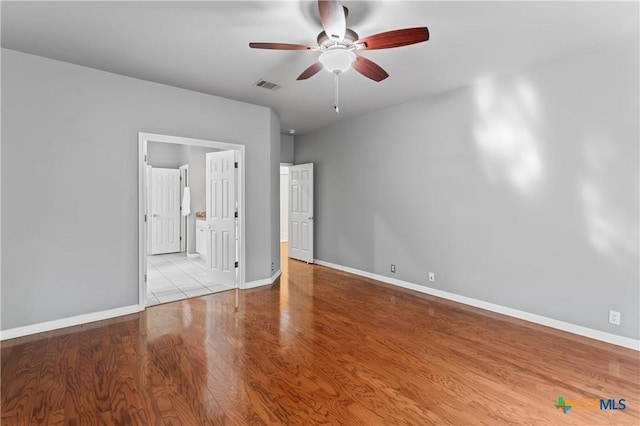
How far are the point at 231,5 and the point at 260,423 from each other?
298cm

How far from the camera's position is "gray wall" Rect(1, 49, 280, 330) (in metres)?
3.16

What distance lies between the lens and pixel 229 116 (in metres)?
4.67

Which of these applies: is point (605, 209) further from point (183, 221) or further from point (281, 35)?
point (183, 221)

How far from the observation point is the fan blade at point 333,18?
2.01 m

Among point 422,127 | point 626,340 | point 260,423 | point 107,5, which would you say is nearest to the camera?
point 260,423

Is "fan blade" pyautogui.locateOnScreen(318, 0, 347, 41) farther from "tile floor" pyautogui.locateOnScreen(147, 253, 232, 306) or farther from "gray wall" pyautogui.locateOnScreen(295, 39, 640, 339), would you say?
"tile floor" pyautogui.locateOnScreen(147, 253, 232, 306)

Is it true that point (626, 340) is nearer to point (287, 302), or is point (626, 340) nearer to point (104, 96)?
point (287, 302)

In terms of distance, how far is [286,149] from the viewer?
7.28 m

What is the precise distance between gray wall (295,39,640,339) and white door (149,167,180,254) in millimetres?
5213

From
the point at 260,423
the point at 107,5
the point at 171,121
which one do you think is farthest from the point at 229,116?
the point at 260,423

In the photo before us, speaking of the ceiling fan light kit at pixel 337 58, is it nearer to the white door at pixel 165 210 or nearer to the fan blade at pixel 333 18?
the fan blade at pixel 333 18

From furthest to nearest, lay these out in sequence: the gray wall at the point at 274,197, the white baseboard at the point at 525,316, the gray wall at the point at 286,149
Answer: the gray wall at the point at 286,149 → the gray wall at the point at 274,197 → the white baseboard at the point at 525,316

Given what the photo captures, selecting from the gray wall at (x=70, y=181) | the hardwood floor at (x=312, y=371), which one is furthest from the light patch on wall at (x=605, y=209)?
the gray wall at (x=70, y=181)

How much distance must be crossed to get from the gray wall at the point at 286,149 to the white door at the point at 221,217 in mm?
2253
